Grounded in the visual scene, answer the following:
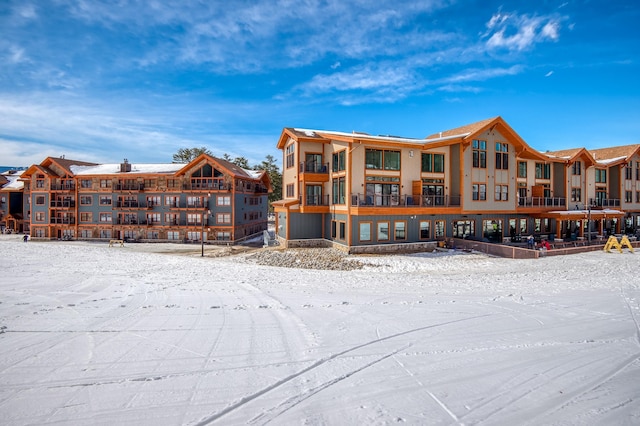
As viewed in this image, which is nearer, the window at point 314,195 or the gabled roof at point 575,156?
the window at point 314,195

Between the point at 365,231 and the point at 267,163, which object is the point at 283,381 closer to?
the point at 365,231

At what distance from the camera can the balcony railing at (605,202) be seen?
34.1 m

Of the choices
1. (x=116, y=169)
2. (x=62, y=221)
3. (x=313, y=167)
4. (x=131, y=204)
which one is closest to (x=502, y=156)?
(x=313, y=167)

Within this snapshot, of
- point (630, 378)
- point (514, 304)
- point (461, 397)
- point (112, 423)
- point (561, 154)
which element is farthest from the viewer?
point (561, 154)

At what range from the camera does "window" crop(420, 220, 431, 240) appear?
25297mm

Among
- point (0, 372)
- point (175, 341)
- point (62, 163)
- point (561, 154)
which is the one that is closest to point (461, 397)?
point (175, 341)

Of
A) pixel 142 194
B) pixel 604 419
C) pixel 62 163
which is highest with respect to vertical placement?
pixel 62 163

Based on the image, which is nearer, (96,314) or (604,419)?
(604,419)

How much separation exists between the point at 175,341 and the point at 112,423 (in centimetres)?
279

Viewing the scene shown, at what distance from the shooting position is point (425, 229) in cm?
2548

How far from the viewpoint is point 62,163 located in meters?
39.6

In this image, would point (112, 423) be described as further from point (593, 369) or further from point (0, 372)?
point (593, 369)

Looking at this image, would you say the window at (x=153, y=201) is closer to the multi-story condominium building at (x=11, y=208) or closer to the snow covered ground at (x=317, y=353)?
the multi-story condominium building at (x=11, y=208)

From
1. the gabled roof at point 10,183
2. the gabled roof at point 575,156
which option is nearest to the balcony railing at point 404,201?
the gabled roof at point 575,156
